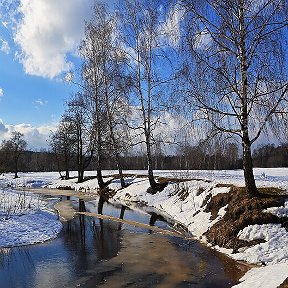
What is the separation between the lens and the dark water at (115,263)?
8969mm

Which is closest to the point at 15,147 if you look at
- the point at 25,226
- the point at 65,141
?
the point at 65,141

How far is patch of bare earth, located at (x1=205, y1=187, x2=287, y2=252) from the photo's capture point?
1162 centimetres

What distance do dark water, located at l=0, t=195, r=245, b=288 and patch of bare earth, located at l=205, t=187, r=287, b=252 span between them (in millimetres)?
689

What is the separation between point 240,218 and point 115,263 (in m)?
4.48

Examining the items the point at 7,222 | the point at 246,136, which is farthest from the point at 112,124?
the point at 246,136

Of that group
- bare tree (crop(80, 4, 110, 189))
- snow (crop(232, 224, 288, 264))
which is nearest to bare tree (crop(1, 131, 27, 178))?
bare tree (crop(80, 4, 110, 189))

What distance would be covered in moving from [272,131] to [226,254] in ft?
13.8

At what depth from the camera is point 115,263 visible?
10523mm

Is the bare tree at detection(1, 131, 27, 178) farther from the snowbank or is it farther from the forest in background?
the snowbank

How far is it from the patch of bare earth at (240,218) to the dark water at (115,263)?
689 millimetres

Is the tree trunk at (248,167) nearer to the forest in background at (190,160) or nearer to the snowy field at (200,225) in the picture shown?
the forest in background at (190,160)

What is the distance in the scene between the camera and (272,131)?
39.2ft

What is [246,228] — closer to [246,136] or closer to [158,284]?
[246,136]

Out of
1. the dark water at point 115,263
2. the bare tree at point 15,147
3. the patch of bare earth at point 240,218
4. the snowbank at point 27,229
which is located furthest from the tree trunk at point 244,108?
the bare tree at point 15,147
